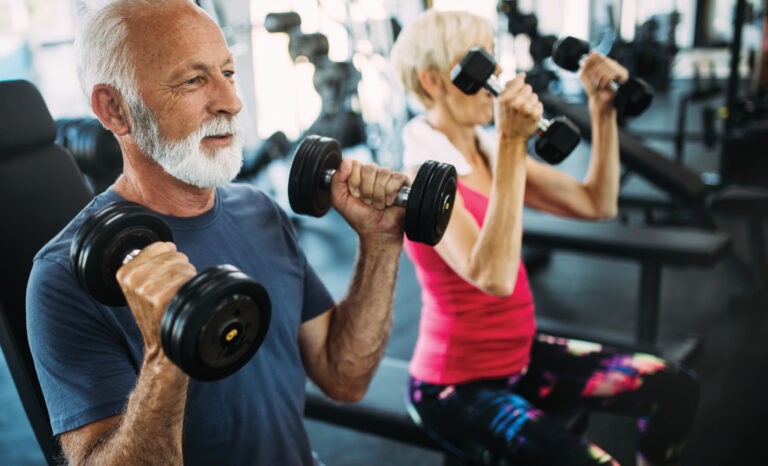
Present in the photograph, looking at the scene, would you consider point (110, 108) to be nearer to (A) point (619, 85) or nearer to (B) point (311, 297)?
(B) point (311, 297)

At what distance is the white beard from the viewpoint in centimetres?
93

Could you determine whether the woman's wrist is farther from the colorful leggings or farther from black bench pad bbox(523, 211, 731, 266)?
black bench pad bbox(523, 211, 731, 266)

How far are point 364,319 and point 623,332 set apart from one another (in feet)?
7.01

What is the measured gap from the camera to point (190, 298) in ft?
1.99

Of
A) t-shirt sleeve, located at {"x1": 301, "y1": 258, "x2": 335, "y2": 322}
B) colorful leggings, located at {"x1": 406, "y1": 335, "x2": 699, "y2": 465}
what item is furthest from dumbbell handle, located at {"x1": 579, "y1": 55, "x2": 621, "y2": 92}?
t-shirt sleeve, located at {"x1": 301, "y1": 258, "x2": 335, "y2": 322}

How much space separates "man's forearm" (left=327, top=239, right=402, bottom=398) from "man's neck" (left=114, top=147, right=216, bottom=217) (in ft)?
1.07

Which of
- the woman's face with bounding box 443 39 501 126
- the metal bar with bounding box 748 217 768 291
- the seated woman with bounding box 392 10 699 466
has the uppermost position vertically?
A: the woman's face with bounding box 443 39 501 126

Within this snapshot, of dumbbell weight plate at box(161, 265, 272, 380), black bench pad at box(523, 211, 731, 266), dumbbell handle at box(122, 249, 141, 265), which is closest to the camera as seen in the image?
dumbbell weight plate at box(161, 265, 272, 380)

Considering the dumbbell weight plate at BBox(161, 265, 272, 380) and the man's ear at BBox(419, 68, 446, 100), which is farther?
the man's ear at BBox(419, 68, 446, 100)

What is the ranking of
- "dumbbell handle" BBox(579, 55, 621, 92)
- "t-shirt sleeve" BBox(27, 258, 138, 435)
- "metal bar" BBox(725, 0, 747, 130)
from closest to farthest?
"t-shirt sleeve" BBox(27, 258, 138, 435) < "dumbbell handle" BBox(579, 55, 621, 92) < "metal bar" BBox(725, 0, 747, 130)

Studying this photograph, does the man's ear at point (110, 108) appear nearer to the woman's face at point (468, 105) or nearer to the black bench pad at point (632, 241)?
the woman's face at point (468, 105)

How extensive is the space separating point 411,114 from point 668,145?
3.23 meters

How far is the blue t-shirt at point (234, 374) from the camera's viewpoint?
83 centimetres

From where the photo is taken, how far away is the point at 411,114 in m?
6.61
